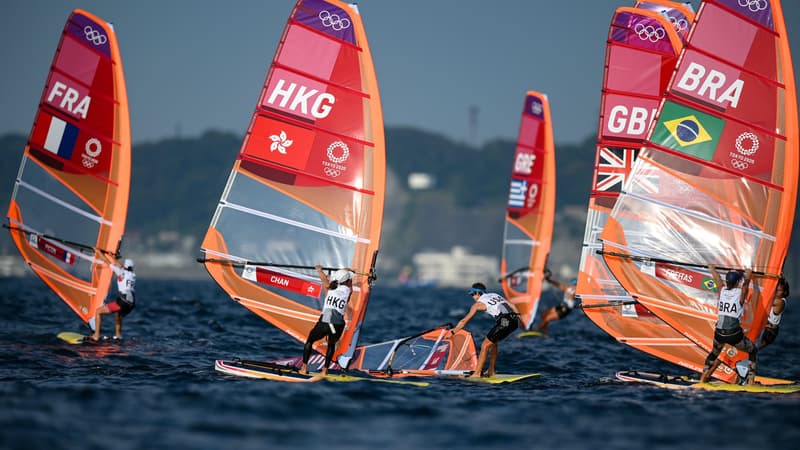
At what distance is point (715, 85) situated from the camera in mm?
14375

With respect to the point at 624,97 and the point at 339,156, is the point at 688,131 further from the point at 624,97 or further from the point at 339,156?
the point at 339,156

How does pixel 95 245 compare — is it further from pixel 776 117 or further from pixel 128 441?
pixel 776 117

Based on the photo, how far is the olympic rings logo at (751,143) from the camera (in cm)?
1434

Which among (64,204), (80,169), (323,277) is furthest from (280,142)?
(64,204)

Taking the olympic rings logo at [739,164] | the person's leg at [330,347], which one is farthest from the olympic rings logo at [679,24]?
the person's leg at [330,347]

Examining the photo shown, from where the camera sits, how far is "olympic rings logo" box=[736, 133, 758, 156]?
1434cm

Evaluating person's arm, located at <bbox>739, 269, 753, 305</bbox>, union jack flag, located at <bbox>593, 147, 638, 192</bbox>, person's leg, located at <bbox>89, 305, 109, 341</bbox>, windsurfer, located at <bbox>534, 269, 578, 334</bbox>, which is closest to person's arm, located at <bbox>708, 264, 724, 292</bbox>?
person's arm, located at <bbox>739, 269, 753, 305</bbox>

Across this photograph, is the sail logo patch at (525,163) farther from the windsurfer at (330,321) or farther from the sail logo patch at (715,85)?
the windsurfer at (330,321)

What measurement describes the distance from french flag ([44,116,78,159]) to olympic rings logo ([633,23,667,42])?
10495mm

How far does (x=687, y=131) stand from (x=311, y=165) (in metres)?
5.66

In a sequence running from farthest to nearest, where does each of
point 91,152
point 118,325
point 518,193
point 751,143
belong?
point 518,193 → point 118,325 → point 91,152 → point 751,143

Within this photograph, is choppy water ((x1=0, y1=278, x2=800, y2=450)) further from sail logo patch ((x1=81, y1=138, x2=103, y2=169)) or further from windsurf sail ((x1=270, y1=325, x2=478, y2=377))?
sail logo patch ((x1=81, y1=138, x2=103, y2=169))

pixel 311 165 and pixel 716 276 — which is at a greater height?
pixel 311 165

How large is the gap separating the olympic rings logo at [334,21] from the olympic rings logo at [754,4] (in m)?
5.91
